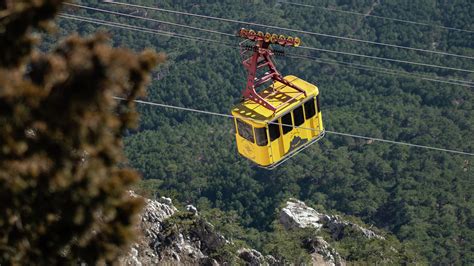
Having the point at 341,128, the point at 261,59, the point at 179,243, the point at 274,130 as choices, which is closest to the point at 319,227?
the point at 179,243

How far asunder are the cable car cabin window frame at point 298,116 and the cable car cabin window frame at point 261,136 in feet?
3.56

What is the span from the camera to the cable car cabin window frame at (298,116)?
28084 millimetres

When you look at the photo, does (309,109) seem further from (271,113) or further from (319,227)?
(319,227)

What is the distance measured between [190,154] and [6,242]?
272 ft

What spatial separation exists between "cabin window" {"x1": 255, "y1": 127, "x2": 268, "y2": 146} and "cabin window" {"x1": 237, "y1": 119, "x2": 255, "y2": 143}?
0.24 meters

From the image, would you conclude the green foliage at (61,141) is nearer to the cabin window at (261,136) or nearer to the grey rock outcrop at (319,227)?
the cabin window at (261,136)

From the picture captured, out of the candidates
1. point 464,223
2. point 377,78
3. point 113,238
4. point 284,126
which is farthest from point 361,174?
point 113,238

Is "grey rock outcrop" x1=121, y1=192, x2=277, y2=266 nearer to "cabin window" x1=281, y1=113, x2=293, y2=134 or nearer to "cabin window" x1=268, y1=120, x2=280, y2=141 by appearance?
"cabin window" x1=268, y1=120, x2=280, y2=141

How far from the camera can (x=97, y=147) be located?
12719 millimetres

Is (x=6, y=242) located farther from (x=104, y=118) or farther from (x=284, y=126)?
(x=284, y=126)

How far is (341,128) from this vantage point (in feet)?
330

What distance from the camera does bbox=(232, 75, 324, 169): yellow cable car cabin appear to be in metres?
27.5

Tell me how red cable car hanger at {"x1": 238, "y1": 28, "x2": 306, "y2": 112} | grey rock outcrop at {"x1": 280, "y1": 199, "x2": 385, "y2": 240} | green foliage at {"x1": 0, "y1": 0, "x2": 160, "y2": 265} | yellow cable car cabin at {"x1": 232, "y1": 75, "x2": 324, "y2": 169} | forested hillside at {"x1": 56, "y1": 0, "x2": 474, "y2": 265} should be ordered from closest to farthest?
1. green foliage at {"x1": 0, "y1": 0, "x2": 160, "y2": 265}
2. red cable car hanger at {"x1": 238, "y1": 28, "x2": 306, "y2": 112}
3. yellow cable car cabin at {"x1": 232, "y1": 75, "x2": 324, "y2": 169}
4. grey rock outcrop at {"x1": 280, "y1": 199, "x2": 385, "y2": 240}
5. forested hillside at {"x1": 56, "y1": 0, "x2": 474, "y2": 265}

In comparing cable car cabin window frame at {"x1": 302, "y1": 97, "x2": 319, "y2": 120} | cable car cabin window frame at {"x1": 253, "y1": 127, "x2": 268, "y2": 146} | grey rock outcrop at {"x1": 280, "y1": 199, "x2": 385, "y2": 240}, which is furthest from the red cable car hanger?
grey rock outcrop at {"x1": 280, "y1": 199, "x2": 385, "y2": 240}
